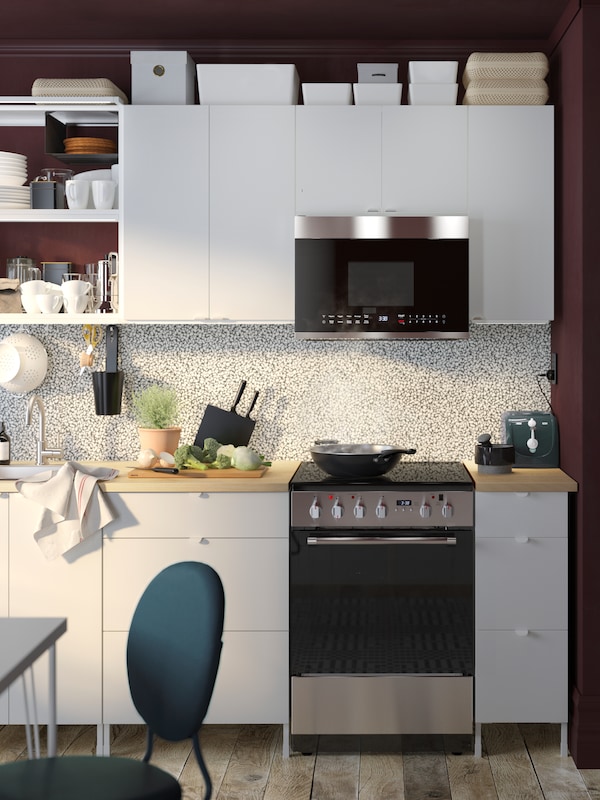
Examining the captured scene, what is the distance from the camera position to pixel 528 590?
3.27 m

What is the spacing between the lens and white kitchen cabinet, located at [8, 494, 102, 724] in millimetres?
3289

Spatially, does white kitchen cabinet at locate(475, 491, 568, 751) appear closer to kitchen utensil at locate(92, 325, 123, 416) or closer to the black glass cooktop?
the black glass cooktop

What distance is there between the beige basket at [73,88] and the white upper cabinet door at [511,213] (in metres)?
1.40

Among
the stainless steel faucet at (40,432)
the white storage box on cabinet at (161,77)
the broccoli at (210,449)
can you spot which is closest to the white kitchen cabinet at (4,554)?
the stainless steel faucet at (40,432)

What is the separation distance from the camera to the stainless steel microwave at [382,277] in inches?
137

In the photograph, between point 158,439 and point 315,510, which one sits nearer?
point 315,510

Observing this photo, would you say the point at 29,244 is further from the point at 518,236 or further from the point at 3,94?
the point at 518,236

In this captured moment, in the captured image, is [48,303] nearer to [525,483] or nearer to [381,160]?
[381,160]

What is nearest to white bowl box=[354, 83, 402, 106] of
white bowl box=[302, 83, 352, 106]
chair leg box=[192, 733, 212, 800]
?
white bowl box=[302, 83, 352, 106]

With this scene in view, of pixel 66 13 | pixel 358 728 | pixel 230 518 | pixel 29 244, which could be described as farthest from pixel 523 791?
pixel 66 13

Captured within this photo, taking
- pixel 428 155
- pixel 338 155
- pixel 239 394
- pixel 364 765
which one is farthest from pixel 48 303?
pixel 364 765

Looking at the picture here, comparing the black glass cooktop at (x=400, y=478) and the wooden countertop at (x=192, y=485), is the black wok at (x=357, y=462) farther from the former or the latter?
the wooden countertop at (x=192, y=485)

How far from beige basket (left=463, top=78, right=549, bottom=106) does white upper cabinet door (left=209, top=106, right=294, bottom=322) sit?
71cm

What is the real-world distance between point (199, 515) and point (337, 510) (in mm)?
A: 487
